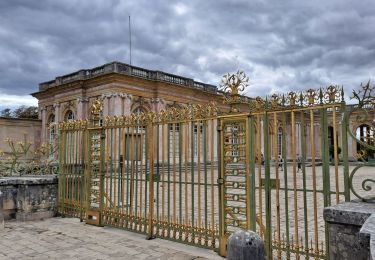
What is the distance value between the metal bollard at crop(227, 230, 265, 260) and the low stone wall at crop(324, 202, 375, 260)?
0.85 meters

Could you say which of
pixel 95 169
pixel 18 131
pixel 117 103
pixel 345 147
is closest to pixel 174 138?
pixel 95 169

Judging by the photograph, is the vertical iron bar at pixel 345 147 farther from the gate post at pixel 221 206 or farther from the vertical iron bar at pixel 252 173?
the gate post at pixel 221 206

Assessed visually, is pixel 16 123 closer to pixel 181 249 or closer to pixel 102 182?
pixel 102 182

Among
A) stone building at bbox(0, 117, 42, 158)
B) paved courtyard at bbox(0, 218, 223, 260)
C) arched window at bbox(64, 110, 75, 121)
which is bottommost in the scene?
paved courtyard at bbox(0, 218, 223, 260)

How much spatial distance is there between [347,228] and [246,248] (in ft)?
3.36

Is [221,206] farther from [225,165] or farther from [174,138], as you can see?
[174,138]

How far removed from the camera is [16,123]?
2409cm

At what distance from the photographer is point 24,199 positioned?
287 inches

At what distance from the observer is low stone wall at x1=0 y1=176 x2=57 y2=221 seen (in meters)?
7.23

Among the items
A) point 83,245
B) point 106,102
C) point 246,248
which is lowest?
point 83,245

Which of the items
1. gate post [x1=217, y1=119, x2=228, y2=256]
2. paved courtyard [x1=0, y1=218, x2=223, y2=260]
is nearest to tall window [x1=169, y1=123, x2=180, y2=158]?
Answer: gate post [x1=217, y1=119, x2=228, y2=256]

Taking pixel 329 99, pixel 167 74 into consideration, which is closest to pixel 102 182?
pixel 329 99

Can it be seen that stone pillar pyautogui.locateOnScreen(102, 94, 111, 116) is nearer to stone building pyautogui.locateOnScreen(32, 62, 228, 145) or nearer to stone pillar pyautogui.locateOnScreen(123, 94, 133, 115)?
stone building pyautogui.locateOnScreen(32, 62, 228, 145)

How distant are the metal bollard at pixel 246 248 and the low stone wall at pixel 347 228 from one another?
33.6 inches
